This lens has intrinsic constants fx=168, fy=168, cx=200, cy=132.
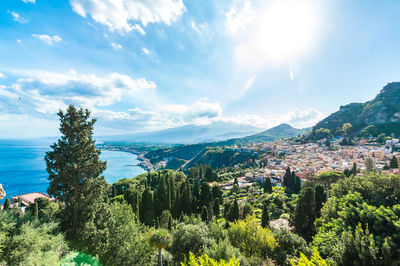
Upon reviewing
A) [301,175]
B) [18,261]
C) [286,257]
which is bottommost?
[301,175]

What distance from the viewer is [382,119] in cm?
11812

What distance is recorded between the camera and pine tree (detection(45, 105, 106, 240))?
8.85 metres

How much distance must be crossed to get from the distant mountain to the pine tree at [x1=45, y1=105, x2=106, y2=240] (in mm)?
146785

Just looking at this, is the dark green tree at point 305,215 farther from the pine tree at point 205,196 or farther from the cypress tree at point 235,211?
the pine tree at point 205,196

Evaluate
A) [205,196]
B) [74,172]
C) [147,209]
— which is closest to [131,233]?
[74,172]

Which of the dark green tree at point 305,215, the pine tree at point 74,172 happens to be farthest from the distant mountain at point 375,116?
the pine tree at point 74,172

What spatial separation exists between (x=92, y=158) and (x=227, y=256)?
909 centimetres

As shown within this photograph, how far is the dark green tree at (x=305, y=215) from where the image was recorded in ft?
64.3

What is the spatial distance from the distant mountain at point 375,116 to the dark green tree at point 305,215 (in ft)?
409

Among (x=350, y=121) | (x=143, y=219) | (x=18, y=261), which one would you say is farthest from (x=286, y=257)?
(x=350, y=121)

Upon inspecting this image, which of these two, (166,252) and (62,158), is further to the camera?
(166,252)

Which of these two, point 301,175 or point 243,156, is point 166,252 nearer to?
point 301,175

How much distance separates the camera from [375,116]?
123250mm

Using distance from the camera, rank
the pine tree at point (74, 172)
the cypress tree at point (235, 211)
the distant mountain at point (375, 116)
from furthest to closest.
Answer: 1. the distant mountain at point (375, 116)
2. the cypress tree at point (235, 211)
3. the pine tree at point (74, 172)
